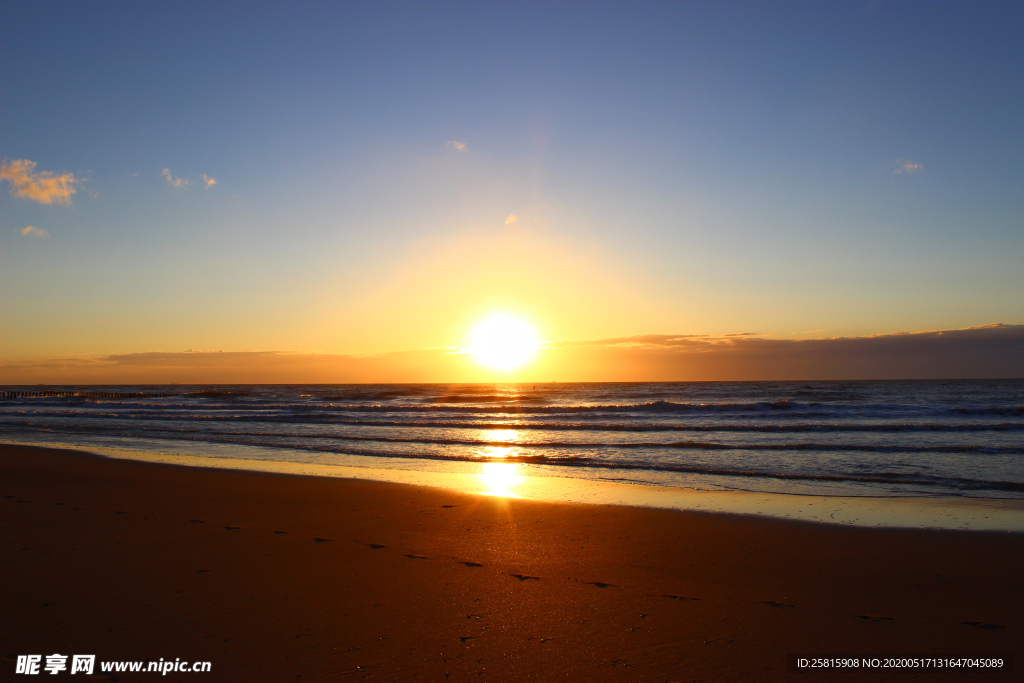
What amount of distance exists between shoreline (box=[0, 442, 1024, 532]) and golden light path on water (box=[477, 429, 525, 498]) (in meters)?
0.02

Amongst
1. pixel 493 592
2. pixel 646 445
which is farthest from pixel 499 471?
pixel 493 592

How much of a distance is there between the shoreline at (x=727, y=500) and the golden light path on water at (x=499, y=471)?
0.07ft

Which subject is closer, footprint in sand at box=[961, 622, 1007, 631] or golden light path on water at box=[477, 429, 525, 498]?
footprint in sand at box=[961, 622, 1007, 631]

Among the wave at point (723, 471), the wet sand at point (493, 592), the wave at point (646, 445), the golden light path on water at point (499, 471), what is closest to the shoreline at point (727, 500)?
the golden light path on water at point (499, 471)

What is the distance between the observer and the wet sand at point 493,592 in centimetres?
421

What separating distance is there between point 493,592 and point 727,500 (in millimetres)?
6470

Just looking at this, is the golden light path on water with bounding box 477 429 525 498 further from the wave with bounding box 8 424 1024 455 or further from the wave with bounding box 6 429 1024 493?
the wave with bounding box 8 424 1024 455

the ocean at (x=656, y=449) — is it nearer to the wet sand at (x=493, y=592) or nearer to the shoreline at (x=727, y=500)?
the shoreline at (x=727, y=500)

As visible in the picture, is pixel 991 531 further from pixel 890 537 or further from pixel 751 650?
pixel 751 650

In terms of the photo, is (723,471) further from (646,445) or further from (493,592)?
(493,592)

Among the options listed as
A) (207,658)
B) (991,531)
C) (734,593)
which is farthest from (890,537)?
(207,658)

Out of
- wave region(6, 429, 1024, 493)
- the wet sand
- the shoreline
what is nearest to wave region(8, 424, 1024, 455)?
wave region(6, 429, 1024, 493)

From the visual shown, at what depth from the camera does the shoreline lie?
8.77 metres

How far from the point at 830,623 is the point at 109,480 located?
1386 cm
